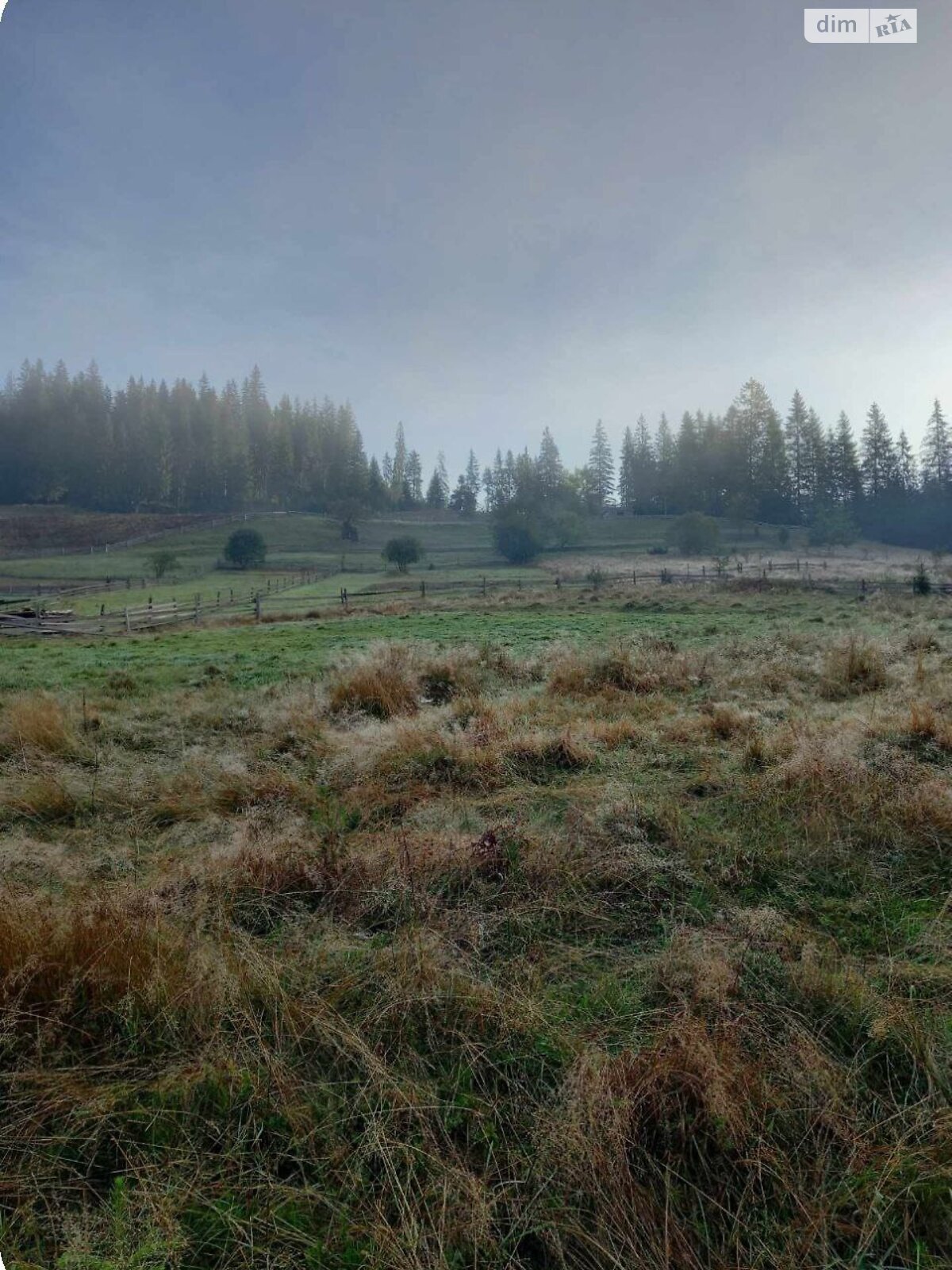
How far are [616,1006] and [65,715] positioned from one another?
784cm

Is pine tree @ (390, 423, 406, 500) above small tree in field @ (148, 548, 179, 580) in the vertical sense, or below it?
above

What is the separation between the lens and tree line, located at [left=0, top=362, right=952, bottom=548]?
88875mm

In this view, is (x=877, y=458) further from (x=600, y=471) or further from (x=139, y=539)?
(x=139, y=539)

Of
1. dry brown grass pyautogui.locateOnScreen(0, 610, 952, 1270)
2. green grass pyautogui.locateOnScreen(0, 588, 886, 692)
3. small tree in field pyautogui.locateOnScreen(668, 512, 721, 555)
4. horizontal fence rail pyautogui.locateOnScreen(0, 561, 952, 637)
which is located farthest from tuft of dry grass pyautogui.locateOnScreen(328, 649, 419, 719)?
small tree in field pyautogui.locateOnScreen(668, 512, 721, 555)

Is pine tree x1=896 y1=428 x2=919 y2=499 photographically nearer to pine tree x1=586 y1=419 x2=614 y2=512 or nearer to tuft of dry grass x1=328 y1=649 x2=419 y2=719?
pine tree x1=586 y1=419 x2=614 y2=512

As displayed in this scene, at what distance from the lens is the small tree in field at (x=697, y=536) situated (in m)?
70.4

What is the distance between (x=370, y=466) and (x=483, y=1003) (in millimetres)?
122599

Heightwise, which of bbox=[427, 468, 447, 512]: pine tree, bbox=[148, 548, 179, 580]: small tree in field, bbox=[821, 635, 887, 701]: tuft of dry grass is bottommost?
bbox=[821, 635, 887, 701]: tuft of dry grass

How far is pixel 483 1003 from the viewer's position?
2.62 metres

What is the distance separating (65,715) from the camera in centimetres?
779

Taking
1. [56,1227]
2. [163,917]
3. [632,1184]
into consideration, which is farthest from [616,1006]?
[163,917]

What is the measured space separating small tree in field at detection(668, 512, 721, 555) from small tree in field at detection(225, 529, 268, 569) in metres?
49.6

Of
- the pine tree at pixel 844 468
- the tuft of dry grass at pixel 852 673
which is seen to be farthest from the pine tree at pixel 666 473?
the tuft of dry grass at pixel 852 673

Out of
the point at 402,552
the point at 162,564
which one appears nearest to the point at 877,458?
the point at 402,552
